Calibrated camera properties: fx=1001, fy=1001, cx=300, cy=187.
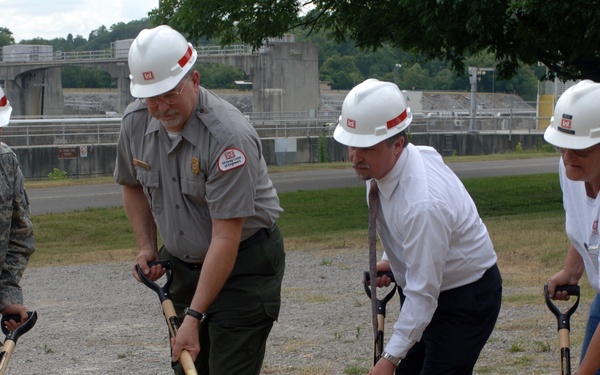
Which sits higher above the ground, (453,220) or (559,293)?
(453,220)

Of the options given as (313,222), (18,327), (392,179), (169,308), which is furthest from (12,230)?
(313,222)

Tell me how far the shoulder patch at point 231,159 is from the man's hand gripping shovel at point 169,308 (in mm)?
720

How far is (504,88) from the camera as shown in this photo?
109688mm

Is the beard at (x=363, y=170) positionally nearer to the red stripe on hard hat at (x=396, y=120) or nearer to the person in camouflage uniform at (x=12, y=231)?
the red stripe on hard hat at (x=396, y=120)

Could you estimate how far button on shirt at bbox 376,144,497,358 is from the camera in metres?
3.85

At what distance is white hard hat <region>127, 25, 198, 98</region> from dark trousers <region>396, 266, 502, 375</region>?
4.82 ft

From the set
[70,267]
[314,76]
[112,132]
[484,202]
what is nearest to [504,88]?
[314,76]

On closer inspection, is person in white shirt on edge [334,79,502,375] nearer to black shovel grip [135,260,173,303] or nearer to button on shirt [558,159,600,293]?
button on shirt [558,159,600,293]

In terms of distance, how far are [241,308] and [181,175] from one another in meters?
0.67

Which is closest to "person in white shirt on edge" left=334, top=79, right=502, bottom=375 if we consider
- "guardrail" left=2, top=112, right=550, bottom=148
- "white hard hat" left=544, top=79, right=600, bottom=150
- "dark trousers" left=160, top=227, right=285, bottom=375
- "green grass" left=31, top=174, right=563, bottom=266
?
"white hard hat" left=544, top=79, right=600, bottom=150

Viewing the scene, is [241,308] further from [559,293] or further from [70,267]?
[70,267]

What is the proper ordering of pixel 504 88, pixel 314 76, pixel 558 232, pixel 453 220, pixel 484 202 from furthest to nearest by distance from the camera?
1. pixel 504 88
2. pixel 314 76
3. pixel 484 202
4. pixel 558 232
5. pixel 453 220

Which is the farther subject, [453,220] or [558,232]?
[558,232]

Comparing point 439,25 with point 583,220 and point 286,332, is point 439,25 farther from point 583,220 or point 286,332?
point 583,220
